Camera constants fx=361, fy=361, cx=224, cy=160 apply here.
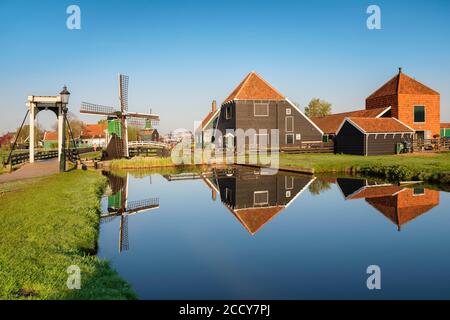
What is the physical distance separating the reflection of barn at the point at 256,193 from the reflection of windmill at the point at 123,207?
3.04 meters

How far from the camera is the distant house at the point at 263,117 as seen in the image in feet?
114

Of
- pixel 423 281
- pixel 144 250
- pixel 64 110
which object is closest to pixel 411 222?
pixel 423 281

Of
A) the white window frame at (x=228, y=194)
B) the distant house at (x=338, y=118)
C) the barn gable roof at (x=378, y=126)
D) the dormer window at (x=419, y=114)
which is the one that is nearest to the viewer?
the white window frame at (x=228, y=194)

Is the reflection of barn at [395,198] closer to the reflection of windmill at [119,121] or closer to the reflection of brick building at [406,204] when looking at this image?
the reflection of brick building at [406,204]

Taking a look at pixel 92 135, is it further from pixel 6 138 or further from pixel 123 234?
pixel 123 234

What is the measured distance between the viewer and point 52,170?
21719 mm

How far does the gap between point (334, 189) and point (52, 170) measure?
53.3 feet

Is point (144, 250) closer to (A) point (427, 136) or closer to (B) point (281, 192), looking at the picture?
(B) point (281, 192)

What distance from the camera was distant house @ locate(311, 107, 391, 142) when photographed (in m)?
Result: 36.8

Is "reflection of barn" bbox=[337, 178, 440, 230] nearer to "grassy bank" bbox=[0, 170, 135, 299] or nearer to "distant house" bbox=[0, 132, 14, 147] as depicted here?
"grassy bank" bbox=[0, 170, 135, 299]

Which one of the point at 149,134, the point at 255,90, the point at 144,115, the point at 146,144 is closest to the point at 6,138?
the point at 149,134

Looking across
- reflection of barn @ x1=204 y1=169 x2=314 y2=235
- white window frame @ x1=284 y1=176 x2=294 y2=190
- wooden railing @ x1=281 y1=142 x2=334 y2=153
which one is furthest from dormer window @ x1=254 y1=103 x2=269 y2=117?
white window frame @ x1=284 y1=176 x2=294 y2=190

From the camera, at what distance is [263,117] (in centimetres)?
3553

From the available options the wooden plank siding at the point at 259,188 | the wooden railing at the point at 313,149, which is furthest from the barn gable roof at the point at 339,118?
the wooden plank siding at the point at 259,188
